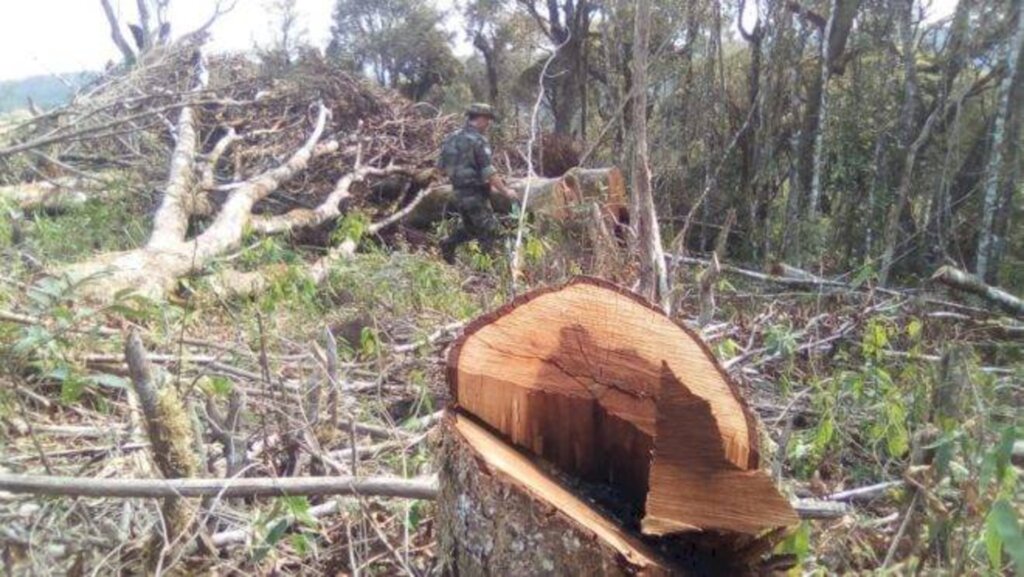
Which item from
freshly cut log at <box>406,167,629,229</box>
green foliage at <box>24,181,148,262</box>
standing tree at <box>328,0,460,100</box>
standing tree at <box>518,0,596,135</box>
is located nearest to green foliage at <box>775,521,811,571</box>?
green foliage at <box>24,181,148,262</box>

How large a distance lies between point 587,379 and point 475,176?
5.62 meters

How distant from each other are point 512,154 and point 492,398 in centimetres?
835

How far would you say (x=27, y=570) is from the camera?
1.94m

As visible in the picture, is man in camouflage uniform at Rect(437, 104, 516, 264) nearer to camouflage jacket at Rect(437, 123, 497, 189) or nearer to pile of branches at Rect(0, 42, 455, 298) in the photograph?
camouflage jacket at Rect(437, 123, 497, 189)

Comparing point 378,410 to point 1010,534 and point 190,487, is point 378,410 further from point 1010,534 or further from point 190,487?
point 1010,534

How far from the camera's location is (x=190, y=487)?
187 cm

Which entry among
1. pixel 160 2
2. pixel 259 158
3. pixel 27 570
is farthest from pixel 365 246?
pixel 160 2

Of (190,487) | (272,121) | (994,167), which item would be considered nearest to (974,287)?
(994,167)

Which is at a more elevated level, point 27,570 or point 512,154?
point 512,154

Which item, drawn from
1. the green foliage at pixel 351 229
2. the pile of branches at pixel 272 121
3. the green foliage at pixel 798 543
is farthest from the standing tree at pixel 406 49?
the green foliage at pixel 798 543

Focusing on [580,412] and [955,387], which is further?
[955,387]

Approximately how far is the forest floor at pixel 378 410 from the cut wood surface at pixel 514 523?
16.2 inches

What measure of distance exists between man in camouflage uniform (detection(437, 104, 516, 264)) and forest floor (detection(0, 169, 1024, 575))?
5.74 feet

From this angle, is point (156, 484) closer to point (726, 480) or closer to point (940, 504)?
point (726, 480)
